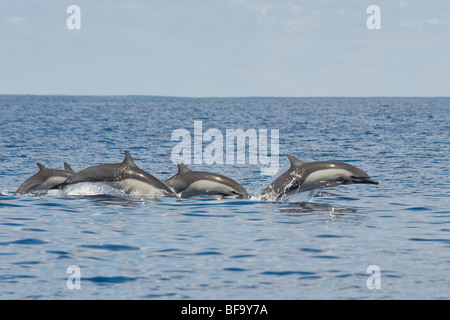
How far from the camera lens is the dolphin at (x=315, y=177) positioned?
65.0 feet

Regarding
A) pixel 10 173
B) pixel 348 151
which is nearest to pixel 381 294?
pixel 10 173

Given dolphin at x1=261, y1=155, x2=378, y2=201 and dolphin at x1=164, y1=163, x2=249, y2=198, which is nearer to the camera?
dolphin at x1=261, y1=155, x2=378, y2=201

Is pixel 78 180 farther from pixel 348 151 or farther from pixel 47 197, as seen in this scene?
pixel 348 151

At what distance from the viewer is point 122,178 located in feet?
66.2

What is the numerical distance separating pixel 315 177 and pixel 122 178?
5.20 m

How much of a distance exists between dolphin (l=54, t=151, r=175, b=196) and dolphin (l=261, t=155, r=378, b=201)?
3.22 meters

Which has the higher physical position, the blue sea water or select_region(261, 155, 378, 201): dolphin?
select_region(261, 155, 378, 201): dolphin

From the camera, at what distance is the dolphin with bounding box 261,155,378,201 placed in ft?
65.0

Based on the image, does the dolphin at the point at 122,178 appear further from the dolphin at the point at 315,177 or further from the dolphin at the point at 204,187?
the dolphin at the point at 315,177

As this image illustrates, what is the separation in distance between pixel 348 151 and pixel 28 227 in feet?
105

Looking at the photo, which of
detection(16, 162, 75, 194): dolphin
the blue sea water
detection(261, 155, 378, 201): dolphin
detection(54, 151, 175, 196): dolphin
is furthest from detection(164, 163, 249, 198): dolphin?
detection(16, 162, 75, 194): dolphin

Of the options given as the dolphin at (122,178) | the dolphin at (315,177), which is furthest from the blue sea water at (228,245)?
the dolphin at (315,177)

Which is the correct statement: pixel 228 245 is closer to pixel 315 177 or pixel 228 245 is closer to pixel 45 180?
pixel 315 177

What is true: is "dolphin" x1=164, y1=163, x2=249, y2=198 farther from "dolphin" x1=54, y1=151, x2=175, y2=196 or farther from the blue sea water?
"dolphin" x1=54, y1=151, x2=175, y2=196
